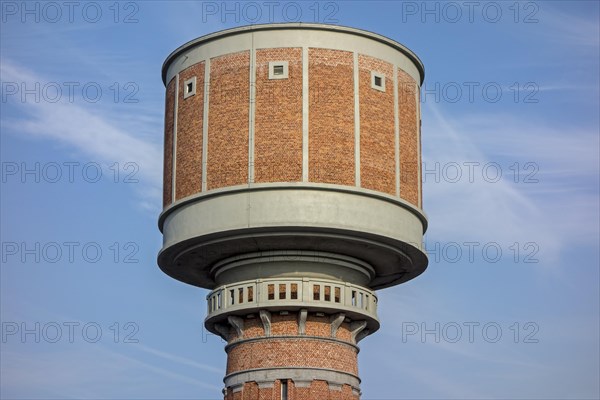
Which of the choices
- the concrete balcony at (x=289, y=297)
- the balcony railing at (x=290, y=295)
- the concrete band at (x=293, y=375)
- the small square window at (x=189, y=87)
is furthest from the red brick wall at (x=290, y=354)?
the small square window at (x=189, y=87)

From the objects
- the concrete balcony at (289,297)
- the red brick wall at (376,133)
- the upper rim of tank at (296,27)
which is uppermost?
the upper rim of tank at (296,27)

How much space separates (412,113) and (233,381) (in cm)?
920

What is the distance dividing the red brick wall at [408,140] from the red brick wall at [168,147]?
21.5ft

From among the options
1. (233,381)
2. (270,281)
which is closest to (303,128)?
(270,281)

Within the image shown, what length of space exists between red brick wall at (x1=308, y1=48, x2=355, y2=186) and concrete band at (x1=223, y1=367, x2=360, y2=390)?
5.32 metres

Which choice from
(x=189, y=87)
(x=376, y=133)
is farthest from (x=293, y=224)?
(x=189, y=87)

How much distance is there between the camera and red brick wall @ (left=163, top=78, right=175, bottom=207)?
4361cm

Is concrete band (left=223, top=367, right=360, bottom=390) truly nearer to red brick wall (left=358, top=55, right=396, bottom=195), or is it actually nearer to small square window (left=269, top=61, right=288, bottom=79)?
red brick wall (left=358, top=55, right=396, bottom=195)

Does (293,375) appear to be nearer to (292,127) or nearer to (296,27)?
(292,127)

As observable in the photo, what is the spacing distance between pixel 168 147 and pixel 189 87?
1.87m

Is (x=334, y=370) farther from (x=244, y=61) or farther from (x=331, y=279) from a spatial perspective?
(x=244, y=61)

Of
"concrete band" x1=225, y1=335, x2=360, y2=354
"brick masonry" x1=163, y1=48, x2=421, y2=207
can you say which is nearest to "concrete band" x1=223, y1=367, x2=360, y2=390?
"concrete band" x1=225, y1=335, x2=360, y2=354

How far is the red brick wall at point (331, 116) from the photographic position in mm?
41531

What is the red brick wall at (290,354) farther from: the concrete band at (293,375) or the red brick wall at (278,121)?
the red brick wall at (278,121)
